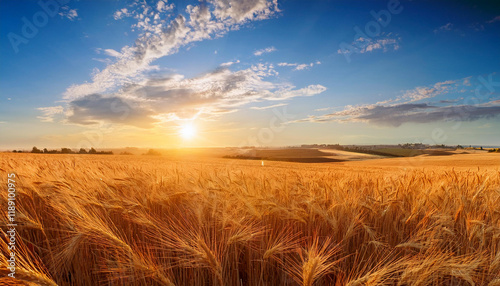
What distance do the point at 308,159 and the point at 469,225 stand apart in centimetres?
3738

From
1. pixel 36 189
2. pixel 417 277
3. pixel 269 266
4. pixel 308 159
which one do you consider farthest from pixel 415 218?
pixel 308 159

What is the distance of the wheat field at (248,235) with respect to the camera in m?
1.68

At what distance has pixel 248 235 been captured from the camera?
6.26 ft

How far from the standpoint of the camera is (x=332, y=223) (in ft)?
7.16

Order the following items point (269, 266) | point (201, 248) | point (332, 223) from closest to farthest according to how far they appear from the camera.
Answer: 1. point (201, 248)
2. point (269, 266)
3. point (332, 223)

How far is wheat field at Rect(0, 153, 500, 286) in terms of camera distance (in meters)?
1.68

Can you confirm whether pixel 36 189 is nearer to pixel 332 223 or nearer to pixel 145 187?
pixel 145 187

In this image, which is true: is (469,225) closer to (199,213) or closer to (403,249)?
(403,249)

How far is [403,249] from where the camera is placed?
7.23 feet

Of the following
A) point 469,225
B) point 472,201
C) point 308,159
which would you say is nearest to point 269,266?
point 469,225

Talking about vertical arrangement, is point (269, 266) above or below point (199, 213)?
below

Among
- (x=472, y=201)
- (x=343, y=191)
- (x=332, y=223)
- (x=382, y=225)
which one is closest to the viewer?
(x=332, y=223)

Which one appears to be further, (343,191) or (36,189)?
(343,191)

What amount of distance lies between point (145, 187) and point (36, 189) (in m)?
1.04
